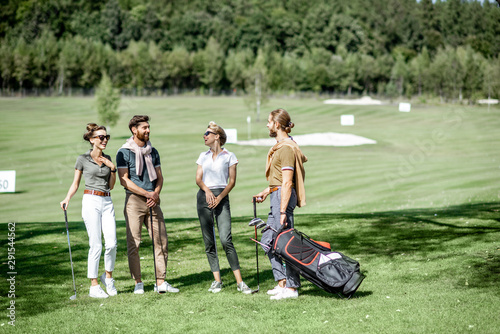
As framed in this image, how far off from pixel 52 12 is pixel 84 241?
433 ft

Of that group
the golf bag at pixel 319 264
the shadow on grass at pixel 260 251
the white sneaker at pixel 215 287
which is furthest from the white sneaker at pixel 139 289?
the golf bag at pixel 319 264

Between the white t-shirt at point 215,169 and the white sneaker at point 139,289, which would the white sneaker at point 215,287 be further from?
the white t-shirt at point 215,169

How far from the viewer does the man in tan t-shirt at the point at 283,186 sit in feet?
23.7

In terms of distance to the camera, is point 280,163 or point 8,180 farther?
point 8,180

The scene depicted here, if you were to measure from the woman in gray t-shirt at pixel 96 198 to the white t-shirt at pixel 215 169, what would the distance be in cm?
123

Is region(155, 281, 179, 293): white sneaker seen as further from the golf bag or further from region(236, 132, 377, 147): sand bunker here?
region(236, 132, 377, 147): sand bunker

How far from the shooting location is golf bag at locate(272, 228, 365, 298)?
7.05 meters

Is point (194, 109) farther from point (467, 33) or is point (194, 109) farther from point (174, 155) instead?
point (467, 33)

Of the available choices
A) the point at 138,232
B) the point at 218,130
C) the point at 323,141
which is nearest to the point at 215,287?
the point at 138,232

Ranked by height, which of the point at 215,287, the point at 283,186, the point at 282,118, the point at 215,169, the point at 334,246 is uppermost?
the point at 282,118

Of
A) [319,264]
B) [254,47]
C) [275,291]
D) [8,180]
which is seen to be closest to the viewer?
[319,264]

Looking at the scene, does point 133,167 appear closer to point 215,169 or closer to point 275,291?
point 215,169

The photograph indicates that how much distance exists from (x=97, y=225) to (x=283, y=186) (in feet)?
8.44

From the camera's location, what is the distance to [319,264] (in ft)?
23.4
